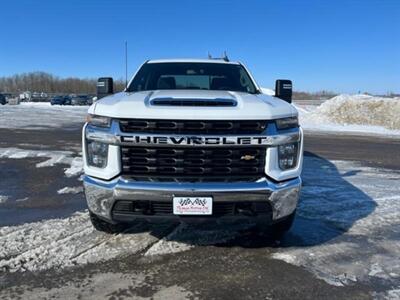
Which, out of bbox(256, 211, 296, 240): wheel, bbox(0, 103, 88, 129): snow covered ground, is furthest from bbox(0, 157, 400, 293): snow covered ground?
bbox(0, 103, 88, 129): snow covered ground

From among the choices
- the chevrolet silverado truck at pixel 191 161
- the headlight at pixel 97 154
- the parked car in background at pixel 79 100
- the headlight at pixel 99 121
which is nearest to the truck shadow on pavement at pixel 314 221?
the chevrolet silverado truck at pixel 191 161

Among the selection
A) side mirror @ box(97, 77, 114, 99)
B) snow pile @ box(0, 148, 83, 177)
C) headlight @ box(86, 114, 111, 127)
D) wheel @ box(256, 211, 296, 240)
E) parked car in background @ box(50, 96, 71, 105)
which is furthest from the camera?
parked car in background @ box(50, 96, 71, 105)

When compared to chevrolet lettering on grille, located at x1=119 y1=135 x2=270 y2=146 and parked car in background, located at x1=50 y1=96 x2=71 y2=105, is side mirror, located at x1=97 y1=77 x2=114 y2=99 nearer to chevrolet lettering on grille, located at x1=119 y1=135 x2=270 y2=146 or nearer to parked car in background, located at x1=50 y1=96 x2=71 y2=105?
chevrolet lettering on grille, located at x1=119 y1=135 x2=270 y2=146

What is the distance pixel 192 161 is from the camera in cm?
420

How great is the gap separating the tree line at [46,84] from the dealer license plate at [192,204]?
118884 millimetres

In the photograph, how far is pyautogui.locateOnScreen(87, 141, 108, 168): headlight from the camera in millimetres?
4305

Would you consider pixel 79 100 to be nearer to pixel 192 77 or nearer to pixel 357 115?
pixel 357 115

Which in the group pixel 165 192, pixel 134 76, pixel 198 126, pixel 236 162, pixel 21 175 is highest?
pixel 134 76

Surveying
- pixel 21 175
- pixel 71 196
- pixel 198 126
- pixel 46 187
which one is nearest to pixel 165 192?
pixel 198 126

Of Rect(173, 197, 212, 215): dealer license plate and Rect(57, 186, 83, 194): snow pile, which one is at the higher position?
Rect(173, 197, 212, 215): dealer license plate

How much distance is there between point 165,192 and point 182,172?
0.91 ft

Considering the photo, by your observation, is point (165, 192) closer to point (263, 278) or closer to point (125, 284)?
point (125, 284)

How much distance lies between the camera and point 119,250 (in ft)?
15.3

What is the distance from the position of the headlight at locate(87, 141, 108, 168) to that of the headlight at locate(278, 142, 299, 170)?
1.67 meters
